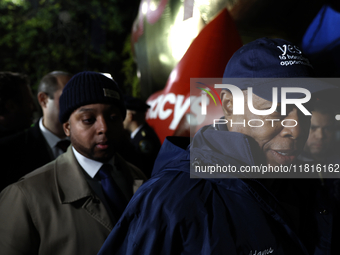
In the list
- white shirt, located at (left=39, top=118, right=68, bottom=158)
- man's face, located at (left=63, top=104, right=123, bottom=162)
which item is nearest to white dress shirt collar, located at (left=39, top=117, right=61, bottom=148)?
white shirt, located at (left=39, top=118, right=68, bottom=158)

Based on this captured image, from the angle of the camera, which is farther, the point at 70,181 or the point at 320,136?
the point at 320,136

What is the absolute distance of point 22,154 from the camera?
2.14 m

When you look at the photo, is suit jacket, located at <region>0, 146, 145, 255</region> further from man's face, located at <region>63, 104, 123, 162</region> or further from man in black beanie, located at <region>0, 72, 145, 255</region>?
man's face, located at <region>63, 104, 123, 162</region>

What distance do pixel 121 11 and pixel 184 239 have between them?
36.2 ft

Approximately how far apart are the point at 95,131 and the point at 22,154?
0.86 m

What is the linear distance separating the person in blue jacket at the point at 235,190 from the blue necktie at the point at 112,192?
50cm

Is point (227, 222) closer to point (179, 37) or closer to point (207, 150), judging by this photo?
point (207, 150)

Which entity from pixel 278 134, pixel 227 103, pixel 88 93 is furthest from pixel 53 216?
pixel 278 134

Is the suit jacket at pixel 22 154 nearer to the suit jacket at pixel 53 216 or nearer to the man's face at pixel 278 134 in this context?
the suit jacket at pixel 53 216

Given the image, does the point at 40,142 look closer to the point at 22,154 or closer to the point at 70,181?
the point at 22,154

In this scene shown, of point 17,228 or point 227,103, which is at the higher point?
point 227,103

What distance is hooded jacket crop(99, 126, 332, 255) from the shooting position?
3.25ft

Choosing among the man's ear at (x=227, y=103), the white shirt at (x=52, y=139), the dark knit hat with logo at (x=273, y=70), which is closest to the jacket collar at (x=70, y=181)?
the white shirt at (x=52, y=139)

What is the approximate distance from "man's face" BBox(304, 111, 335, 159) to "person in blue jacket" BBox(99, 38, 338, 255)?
0.90 meters
